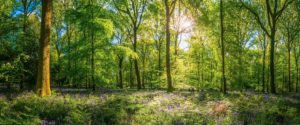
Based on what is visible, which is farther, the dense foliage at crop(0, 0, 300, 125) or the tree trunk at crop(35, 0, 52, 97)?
the tree trunk at crop(35, 0, 52, 97)

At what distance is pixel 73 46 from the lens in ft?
40.4

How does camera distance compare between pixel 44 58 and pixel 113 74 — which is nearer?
pixel 44 58

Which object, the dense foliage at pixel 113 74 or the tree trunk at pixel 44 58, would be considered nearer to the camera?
the dense foliage at pixel 113 74

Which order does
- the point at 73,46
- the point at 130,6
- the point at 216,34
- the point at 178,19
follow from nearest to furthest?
the point at 73,46, the point at 216,34, the point at 130,6, the point at 178,19

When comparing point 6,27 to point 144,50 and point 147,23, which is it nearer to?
point 147,23

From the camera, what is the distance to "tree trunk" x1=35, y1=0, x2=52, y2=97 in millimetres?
8032

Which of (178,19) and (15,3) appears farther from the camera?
(178,19)

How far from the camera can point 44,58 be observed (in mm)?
8312

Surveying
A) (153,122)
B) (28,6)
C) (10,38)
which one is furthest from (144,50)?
(153,122)

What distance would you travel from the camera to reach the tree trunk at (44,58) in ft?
26.4

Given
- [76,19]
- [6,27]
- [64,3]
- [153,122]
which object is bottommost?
[153,122]

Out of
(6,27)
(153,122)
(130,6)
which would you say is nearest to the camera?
(153,122)

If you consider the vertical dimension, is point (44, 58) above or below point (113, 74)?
above

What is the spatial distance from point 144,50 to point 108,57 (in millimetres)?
30829
